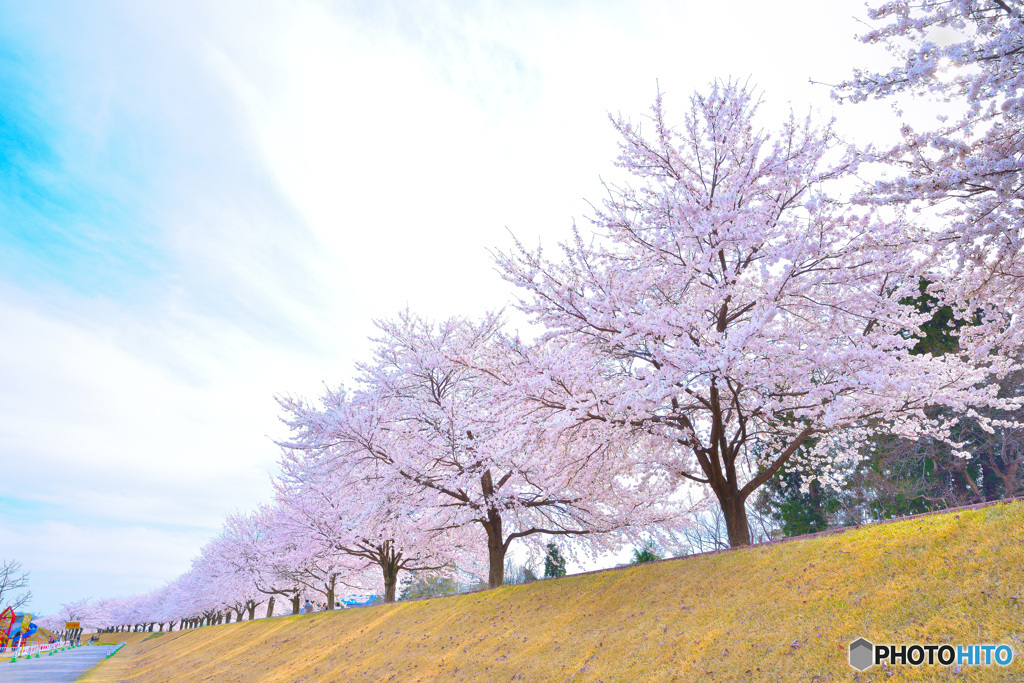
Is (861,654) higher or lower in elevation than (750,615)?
lower

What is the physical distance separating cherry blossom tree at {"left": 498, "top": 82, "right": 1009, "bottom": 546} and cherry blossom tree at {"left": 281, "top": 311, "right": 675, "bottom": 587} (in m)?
2.70

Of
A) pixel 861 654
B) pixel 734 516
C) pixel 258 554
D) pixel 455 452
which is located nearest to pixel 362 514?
Answer: pixel 455 452

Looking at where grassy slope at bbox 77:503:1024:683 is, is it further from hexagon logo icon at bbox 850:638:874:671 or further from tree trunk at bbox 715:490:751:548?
tree trunk at bbox 715:490:751:548

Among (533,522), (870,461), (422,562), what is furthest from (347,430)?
(870,461)

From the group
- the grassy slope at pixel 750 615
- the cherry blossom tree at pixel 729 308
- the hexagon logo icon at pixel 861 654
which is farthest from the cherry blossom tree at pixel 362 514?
the hexagon logo icon at pixel 861 654

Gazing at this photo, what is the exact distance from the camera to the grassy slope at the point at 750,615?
582cm

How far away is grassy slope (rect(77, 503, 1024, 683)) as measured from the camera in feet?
19.1

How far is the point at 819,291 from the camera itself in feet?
34.9

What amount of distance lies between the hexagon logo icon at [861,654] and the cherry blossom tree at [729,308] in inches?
155

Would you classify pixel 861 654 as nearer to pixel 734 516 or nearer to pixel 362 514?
pixel 734 516

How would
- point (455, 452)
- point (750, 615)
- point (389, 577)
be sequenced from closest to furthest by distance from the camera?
1. point (750, 615)
2. point (455, 452)
3. point (389, 577)

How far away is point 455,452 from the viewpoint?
16281 millimetres

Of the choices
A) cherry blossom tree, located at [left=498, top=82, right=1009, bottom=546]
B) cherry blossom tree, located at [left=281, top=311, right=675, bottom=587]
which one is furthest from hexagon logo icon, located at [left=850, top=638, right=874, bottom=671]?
cherry blossom tree, located at [left=281, top=311, right=675, bottom=587]

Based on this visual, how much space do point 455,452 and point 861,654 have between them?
1179 centimetres
